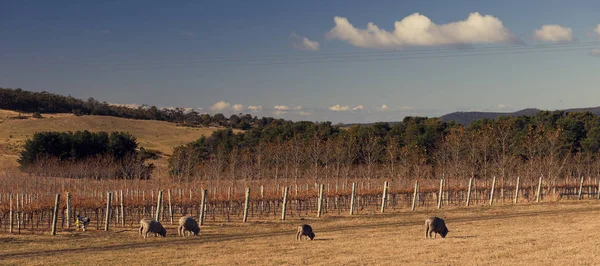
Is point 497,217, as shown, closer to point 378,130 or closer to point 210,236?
point 210,236

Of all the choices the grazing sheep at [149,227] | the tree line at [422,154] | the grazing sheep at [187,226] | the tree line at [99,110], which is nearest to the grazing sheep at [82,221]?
the grazing sheep at [149,227]

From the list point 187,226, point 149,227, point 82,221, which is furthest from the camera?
point 82,221

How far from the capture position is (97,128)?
124688 mm

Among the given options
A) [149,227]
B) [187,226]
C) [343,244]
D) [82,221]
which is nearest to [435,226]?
[343,244]

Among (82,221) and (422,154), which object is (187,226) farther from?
(422,154)

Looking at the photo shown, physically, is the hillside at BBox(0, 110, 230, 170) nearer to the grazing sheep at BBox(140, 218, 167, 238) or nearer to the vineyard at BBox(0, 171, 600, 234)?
the vineyard at BBox(0, 171, 600, 234)

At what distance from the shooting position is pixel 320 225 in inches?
1180

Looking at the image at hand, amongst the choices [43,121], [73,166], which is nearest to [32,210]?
[73,166]

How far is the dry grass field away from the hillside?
227 ft

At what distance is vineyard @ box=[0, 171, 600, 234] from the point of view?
31.6 m

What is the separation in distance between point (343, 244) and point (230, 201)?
16.0 meters

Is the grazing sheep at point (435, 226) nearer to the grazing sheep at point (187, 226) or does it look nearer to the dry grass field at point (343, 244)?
the dry grass field at point (343, 244)

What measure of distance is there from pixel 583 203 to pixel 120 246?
1348 inches

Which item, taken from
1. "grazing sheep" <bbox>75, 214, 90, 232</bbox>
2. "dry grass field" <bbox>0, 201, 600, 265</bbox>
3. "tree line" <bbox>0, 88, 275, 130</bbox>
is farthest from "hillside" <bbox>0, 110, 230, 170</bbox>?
"dry grass field" <bbox>0, 201, 600, 265</bbox>
